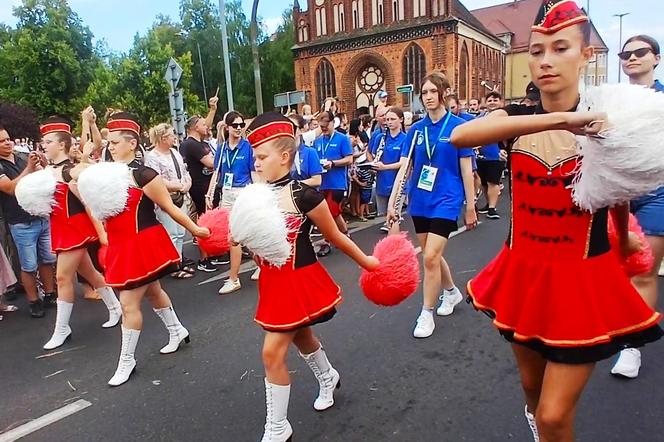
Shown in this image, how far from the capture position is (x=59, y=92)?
117ft

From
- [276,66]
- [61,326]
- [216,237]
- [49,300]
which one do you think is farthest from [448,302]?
[276,66]

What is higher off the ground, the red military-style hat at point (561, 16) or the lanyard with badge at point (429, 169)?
the red military-style hat at point (561, 16)

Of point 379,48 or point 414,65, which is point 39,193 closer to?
point 414,65

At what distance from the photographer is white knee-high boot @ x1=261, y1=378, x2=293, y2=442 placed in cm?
273

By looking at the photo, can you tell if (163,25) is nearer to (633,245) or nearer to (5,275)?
(5,275)

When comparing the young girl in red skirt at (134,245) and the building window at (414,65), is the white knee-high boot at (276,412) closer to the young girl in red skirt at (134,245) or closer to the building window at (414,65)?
the young girl in red skirt at (134,245)

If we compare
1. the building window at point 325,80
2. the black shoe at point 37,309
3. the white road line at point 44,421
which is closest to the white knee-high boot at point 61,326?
the black shoe at point 37,309

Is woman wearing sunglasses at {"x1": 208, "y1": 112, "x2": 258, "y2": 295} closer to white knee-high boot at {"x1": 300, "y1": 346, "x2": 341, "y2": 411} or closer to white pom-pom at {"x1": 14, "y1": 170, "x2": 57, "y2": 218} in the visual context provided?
white pom-pom at {"x1": 14, "y1": 170, "x2": 57, "y2": 218}

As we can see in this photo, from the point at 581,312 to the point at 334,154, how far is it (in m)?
6.32

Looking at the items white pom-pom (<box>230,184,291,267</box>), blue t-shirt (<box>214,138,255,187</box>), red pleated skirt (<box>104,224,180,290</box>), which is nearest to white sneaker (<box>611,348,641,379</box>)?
white pom-pom (<box>230,184,291,267</box>)

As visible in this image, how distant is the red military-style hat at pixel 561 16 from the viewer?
182 centimetres

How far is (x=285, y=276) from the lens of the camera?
8.98 ft

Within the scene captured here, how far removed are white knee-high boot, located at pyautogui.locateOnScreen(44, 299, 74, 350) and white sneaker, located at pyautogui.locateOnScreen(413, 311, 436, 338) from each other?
3.03 metres

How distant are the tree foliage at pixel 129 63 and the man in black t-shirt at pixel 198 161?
16.0 meters
